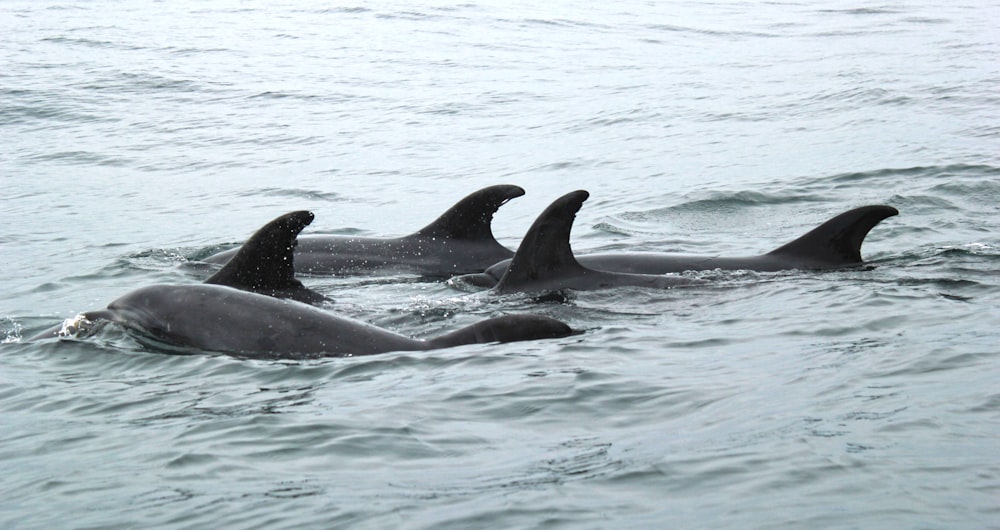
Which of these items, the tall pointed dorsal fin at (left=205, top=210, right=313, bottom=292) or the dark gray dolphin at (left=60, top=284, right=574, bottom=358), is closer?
the dark gray dolphin at (left=60, top=284, right=574, bottom=358)

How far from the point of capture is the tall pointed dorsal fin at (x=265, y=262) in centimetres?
1039

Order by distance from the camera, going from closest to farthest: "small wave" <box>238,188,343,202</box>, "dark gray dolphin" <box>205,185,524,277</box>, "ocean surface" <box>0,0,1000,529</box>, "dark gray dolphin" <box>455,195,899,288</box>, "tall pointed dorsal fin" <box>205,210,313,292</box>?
"ocean surface" <box>0,0,1000,529</box>, "tall pointed dorsal fin" <box>205,210,313,292</box>, "dark gray dolphin" <box>455,195,899,288</box>, "dark gray dolphin" <box>205,185,524,277</box>, "small wave" <box>238,188,343,202</box>

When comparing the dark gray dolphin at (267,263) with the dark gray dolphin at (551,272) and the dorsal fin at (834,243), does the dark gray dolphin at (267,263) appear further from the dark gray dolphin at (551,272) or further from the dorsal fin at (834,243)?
the dorsal fin at (834,243)

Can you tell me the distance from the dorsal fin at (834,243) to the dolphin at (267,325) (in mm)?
3299

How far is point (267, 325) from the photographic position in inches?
377

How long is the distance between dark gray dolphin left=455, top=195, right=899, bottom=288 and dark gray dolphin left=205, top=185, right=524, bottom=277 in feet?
5.48

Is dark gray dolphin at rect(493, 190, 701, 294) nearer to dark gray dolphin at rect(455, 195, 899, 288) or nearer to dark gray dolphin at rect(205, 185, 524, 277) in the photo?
dark gray dolphin at rect(455, 195, 899, 288)

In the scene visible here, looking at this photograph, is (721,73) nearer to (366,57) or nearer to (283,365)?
(366,57)

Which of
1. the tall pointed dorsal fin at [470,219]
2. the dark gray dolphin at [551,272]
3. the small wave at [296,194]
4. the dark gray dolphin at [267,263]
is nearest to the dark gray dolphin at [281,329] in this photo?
the dark gray dolphin at [267,263]

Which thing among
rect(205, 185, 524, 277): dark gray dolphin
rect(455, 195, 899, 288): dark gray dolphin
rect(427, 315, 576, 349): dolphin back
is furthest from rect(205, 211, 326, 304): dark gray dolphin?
rect(205, 185, 524, 277): dark gray dolphin

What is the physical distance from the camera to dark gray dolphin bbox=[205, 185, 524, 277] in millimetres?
13992

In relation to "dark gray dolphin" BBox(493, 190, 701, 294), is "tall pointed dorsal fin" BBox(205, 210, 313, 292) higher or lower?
higher

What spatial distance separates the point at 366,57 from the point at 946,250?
31301 mm

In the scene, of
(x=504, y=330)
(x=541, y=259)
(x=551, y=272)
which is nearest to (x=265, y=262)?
(x=504, y=330)
